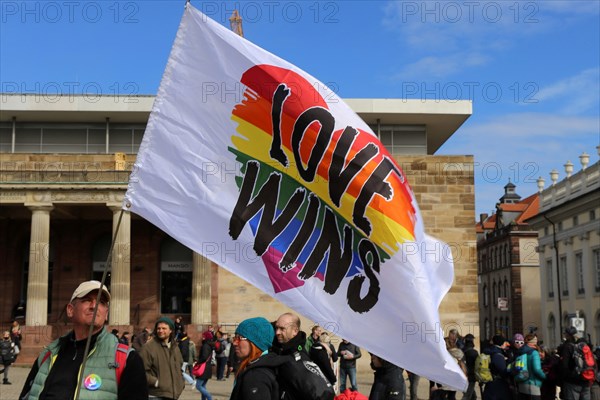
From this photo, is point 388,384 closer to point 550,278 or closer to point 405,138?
point 405,138

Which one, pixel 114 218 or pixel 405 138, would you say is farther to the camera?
pixel 405 138

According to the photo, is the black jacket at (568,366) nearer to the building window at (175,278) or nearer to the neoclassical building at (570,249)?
the building window at (175,278)

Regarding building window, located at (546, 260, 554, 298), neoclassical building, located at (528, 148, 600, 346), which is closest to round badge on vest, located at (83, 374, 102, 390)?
neoclassical building, located at (528, 148, 600, 346)

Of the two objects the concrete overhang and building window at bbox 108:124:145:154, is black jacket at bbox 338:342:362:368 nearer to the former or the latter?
the concrete overhang

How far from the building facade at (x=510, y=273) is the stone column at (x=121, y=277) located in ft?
175

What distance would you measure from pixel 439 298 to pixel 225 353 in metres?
23.3

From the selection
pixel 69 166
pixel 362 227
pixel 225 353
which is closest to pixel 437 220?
pixel 225 353

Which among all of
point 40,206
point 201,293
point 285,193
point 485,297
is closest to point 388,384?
point 285,193

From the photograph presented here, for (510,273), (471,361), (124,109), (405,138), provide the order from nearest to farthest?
1. (471,361)
2. (124,109)
3. (405,138)
4. (510,273)

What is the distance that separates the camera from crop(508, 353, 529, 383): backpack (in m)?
12.6

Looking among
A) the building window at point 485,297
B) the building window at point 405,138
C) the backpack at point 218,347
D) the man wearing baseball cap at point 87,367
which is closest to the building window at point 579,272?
the building window at point 405,138

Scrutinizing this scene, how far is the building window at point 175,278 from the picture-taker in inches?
1522

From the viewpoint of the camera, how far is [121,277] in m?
35.0

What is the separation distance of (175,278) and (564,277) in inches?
1528
